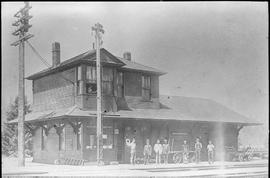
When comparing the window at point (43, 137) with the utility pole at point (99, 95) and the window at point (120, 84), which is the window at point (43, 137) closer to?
the window at point (120, 84)

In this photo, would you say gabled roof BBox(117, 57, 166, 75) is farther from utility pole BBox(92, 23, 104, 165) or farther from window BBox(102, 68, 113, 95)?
utility pole BBox(92, 23, 104, 165)

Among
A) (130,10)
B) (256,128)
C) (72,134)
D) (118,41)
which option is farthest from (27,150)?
(256,128)

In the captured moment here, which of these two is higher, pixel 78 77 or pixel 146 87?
pixel 78 77

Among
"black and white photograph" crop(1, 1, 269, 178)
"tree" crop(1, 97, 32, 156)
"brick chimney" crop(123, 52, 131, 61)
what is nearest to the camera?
"black and white photograph" crop(1, 1, 269, 178)

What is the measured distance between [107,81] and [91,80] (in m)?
1.14

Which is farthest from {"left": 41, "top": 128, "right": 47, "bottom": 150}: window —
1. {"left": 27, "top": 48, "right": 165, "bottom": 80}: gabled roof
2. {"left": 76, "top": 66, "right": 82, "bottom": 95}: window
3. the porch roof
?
{"left": 76, "top": 66, "right": 82, "bottom": 95}: window

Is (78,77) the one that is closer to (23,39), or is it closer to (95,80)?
(95,80)

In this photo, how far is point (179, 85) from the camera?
100 feet

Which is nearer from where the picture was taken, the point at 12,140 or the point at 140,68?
the point at 140,68

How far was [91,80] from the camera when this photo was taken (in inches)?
1030

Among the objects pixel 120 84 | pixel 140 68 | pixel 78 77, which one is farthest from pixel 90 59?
pixel 140 68

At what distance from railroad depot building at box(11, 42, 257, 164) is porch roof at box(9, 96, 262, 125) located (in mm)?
59

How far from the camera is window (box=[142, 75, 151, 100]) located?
2951 centimetres

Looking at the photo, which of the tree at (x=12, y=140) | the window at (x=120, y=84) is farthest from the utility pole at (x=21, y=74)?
the tree at (x=12, y=140)
